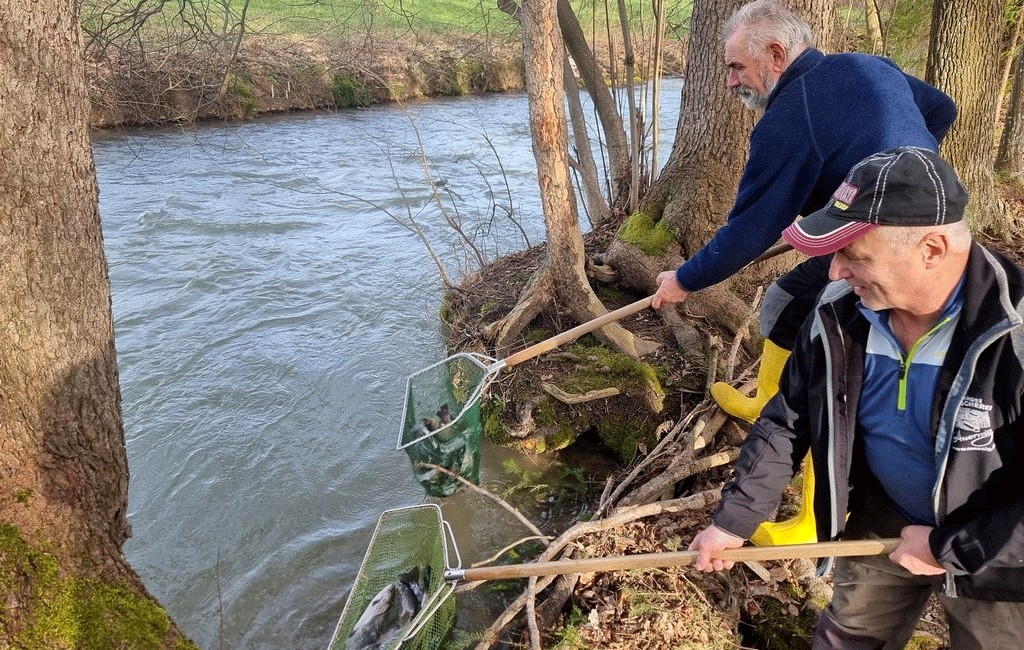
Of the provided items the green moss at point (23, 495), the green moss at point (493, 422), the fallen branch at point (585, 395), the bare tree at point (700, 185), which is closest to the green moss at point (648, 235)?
the bare tree at point (700, 185)

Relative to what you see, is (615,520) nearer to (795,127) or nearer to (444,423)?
(444,423)

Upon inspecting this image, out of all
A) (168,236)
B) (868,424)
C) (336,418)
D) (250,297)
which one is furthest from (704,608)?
(168,236)

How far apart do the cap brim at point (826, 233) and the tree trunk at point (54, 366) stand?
2.27 meters

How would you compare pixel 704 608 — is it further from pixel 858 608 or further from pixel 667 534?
pixel 858 608

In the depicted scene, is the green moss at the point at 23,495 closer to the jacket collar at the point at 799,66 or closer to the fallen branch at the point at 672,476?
the fallen branch at the point at 672,476

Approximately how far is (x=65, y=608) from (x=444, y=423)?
1.85 meters

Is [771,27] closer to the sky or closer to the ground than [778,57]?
closer to the sky

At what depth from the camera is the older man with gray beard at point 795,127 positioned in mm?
2414

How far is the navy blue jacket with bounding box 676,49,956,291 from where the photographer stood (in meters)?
2.40

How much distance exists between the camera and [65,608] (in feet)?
7.22

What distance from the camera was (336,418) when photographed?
554 centimetres

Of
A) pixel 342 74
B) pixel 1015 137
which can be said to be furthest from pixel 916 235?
pixel 342 74

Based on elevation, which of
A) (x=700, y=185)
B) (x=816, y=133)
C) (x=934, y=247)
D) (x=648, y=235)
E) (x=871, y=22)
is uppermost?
(x=871, y=22)

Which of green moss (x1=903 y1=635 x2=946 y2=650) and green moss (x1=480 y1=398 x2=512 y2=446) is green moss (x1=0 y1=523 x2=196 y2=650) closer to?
green moss (x1=480 y1=398 x2=512 y2=446)
